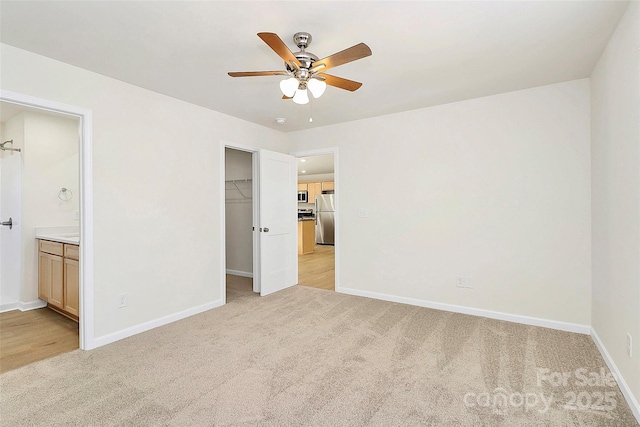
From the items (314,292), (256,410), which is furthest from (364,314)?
(256,410)

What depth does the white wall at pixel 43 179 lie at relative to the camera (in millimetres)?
3729

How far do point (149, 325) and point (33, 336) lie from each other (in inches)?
41.1

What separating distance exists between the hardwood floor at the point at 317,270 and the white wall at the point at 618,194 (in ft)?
9.85

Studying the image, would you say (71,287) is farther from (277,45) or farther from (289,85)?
(277,45)

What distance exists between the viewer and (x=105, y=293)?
2.75m

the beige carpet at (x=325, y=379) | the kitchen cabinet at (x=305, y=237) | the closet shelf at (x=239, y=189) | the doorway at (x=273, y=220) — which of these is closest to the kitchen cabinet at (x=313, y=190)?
the kitchen cabinet at (x=305, y=237)

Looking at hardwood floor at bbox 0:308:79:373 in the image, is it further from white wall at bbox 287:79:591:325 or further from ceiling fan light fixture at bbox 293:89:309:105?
white wall at bbox 287:79:591:325

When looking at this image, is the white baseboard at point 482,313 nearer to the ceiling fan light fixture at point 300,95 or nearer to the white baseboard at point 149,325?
the white baseboard at point 149,325

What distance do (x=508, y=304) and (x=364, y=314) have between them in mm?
1495

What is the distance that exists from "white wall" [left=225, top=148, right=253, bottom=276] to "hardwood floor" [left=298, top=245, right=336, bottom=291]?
1.02 metres

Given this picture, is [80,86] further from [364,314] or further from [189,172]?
[364,314]

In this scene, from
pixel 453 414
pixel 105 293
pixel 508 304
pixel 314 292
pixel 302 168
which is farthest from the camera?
pixel 302 168

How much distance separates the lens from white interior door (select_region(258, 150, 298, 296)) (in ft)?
13.9

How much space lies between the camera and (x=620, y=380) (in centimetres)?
202
